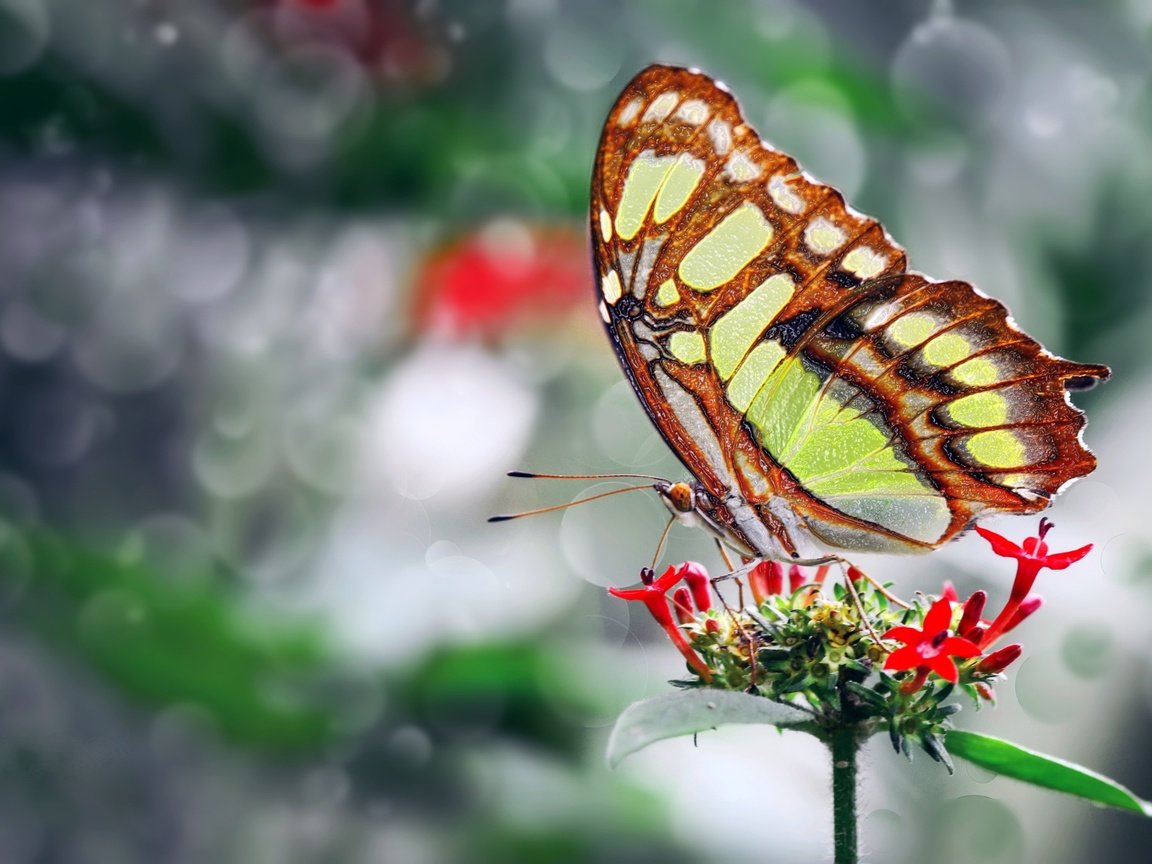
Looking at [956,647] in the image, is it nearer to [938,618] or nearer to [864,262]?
[938,618]

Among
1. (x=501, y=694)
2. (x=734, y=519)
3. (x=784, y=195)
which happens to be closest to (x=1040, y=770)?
(x=734, y=519)

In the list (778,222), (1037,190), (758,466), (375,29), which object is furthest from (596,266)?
(1037,190)

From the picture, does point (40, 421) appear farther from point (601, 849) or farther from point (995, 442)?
point (995, 442)

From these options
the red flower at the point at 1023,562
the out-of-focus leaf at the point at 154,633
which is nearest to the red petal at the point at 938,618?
the red flower at the point at 1023,562

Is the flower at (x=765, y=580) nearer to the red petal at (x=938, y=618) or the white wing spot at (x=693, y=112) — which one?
the red petal at (x=938, y=618)

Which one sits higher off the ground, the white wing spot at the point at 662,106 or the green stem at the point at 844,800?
the white wing spot at the point at 662,106

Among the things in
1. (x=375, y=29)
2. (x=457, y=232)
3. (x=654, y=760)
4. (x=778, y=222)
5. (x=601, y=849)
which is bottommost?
(x=601, y=849)

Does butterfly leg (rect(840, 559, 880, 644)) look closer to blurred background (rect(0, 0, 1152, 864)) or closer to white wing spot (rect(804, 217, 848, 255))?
white wing spot (rect(804, 217, 848, 255))
